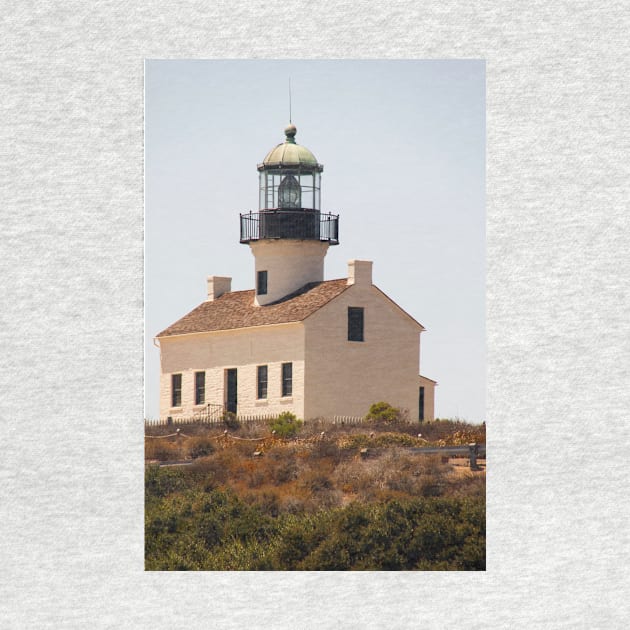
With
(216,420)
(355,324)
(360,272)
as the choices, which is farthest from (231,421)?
(360,272)

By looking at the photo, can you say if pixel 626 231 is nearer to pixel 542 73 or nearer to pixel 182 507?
pixel 542 73

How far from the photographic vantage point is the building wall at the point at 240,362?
16031 millimetres

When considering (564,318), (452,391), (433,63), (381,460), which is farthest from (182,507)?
(433,63)

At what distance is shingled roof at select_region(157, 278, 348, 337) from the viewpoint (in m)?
16.2

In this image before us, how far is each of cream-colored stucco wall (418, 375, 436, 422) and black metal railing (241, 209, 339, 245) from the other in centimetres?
208

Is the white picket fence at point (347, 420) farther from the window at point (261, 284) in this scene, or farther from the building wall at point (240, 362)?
the window at point (261, 284)

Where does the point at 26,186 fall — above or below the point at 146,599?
above

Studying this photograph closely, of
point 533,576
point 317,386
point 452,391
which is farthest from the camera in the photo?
point 317,386

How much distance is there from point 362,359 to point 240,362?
5.49 ft

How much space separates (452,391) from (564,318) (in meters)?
1.67

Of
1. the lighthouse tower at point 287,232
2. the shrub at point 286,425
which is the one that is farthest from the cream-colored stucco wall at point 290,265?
the shrub at point 286,425

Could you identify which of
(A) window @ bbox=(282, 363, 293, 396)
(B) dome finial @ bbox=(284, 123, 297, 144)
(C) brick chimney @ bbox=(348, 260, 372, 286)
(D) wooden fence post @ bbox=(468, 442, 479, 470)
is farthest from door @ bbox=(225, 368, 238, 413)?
(B) dome finial @ bbox=(284, 123, 297, 144)

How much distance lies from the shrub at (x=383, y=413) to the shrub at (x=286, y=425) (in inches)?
37.3

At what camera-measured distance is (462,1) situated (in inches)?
563
